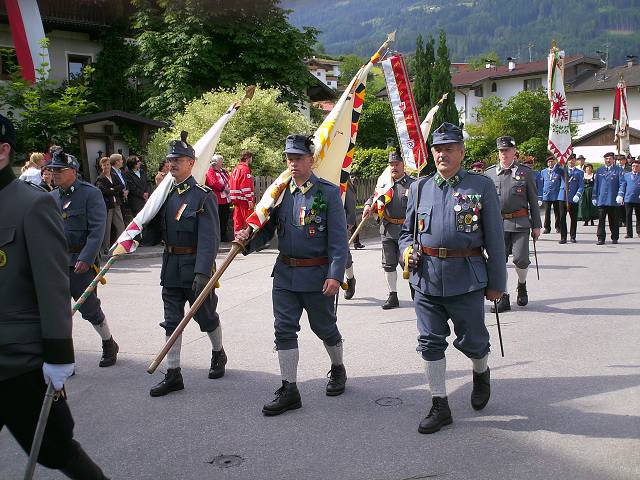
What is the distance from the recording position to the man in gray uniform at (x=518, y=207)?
9227mm

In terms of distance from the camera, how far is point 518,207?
30.7ft

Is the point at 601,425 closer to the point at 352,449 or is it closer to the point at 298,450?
the point at 352,449

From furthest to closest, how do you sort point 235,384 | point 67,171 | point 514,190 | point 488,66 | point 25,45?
point 488,66 < point 25,45 < point 514,190 < point 67,171 < point 235,384

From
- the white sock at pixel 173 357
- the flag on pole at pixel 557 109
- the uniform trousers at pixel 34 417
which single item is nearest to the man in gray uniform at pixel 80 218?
the white sock at pixel 173 357

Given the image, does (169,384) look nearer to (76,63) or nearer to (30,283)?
(30,283)

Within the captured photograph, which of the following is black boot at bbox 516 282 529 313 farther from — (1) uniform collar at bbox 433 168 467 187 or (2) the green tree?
(2) the green tree

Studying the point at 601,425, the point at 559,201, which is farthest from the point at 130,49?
the point at 601,425

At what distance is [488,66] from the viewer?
2923 inches

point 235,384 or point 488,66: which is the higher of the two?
point 488,66

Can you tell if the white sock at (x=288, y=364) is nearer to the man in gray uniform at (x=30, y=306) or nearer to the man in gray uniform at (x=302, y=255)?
the man in gray uniform at (x=302, y=255)

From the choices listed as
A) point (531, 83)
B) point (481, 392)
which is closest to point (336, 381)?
point (481, 392)

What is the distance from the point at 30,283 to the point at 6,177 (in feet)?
1.58

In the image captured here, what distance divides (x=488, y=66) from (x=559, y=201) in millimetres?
60663

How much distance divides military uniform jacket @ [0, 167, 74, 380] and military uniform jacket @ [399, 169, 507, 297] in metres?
2.81
